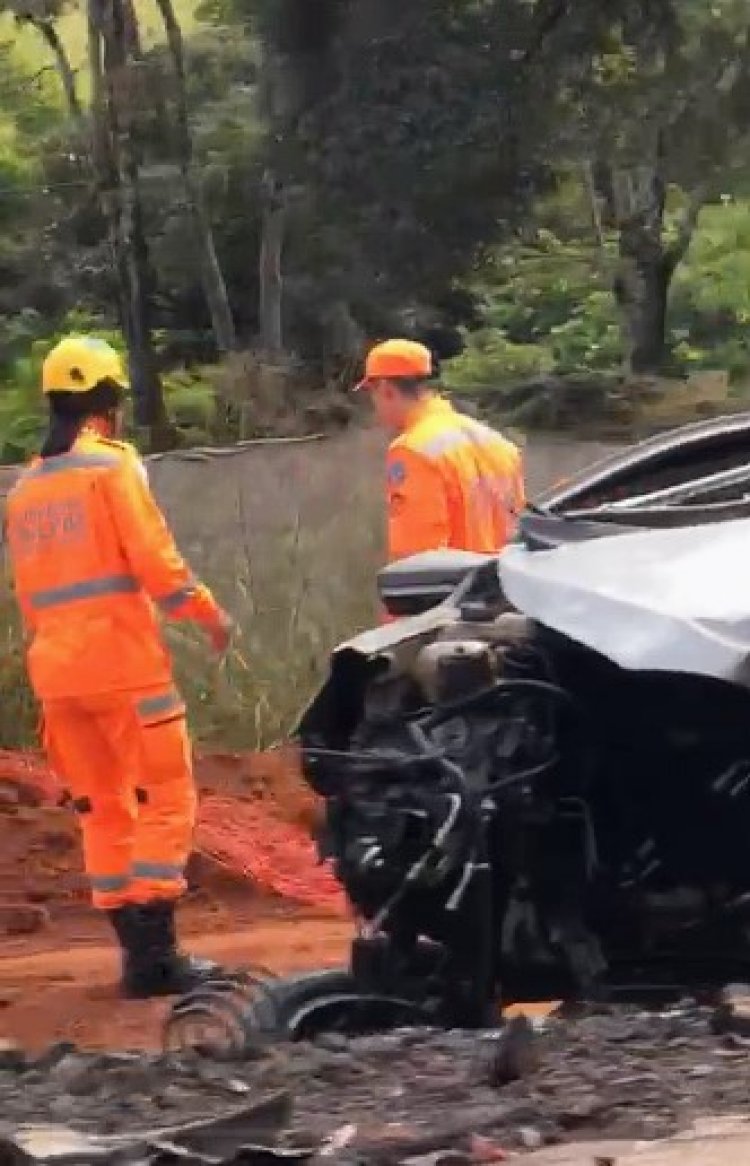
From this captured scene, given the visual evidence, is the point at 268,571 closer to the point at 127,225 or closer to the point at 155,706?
the point at 155,706

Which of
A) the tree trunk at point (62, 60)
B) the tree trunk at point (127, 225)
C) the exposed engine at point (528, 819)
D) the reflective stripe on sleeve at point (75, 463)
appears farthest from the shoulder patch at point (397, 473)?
the tree trunk at point (62, 60)

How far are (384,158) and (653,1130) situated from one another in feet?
56.4

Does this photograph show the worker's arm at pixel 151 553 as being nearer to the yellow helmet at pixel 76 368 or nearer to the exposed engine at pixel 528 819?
the yellow helmet at pixel 76 368

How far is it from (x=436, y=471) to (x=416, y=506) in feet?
0.45

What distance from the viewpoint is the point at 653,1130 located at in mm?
4266

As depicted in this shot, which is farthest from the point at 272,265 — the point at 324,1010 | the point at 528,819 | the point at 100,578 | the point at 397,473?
the point at 528,819

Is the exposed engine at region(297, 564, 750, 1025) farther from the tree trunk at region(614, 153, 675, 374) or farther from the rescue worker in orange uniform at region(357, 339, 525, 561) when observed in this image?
the tree trunk at region(614, 153, 675, 374)

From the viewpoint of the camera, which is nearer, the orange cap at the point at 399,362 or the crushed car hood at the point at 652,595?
the crushed car hood at the point at 652,595

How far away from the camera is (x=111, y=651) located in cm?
813

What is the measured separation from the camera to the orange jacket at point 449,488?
9086mm

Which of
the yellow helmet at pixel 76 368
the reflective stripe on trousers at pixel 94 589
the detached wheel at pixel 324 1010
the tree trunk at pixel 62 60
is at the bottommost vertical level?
the detached wheel at pixel 324 1010

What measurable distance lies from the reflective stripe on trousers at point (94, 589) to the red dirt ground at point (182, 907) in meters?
1.25

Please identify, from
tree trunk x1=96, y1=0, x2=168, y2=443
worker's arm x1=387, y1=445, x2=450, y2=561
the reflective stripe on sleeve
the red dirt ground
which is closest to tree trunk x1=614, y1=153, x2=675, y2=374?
tree trunk x1=96, y1=0, x2=168, y2=443

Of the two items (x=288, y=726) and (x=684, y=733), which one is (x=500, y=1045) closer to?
(x=684, y=733)
